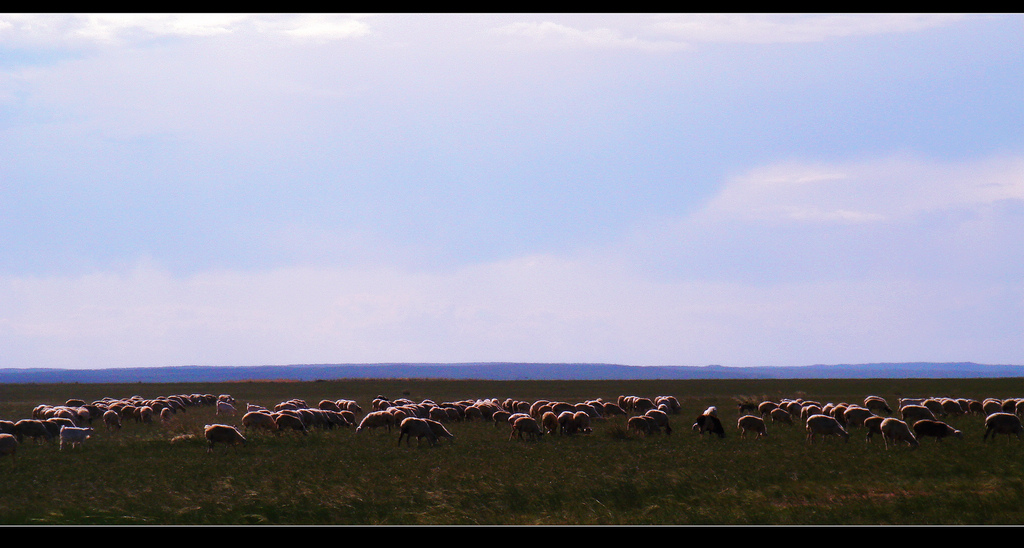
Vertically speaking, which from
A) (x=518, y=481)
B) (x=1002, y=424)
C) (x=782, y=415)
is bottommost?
(x=518, y=481)

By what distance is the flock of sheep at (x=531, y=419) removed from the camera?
2452cm

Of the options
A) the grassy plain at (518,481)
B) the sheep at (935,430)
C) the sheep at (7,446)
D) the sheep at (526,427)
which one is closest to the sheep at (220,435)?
the grassy plain at (518,481)

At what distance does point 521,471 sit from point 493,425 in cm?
1318

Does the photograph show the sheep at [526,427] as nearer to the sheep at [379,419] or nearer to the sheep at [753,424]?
the sheep at [379,419]

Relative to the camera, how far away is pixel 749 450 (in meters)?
22.5

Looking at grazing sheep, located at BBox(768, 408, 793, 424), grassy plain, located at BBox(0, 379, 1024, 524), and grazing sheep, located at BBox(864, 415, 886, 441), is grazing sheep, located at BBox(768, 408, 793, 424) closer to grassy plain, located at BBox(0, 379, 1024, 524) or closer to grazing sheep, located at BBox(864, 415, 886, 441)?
grassy plain, located at BBox(0, 379, 1024, 524)

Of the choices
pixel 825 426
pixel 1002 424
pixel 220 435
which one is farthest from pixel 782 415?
pixel 220 435

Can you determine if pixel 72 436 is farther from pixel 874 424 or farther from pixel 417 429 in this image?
pixel 874 424

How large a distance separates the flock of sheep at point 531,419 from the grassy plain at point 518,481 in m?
0.57

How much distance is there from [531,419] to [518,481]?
28.5 feet

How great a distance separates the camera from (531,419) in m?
26.0

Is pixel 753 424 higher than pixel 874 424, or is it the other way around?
pixel 874 424

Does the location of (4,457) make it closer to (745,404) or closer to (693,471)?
(693,471)
